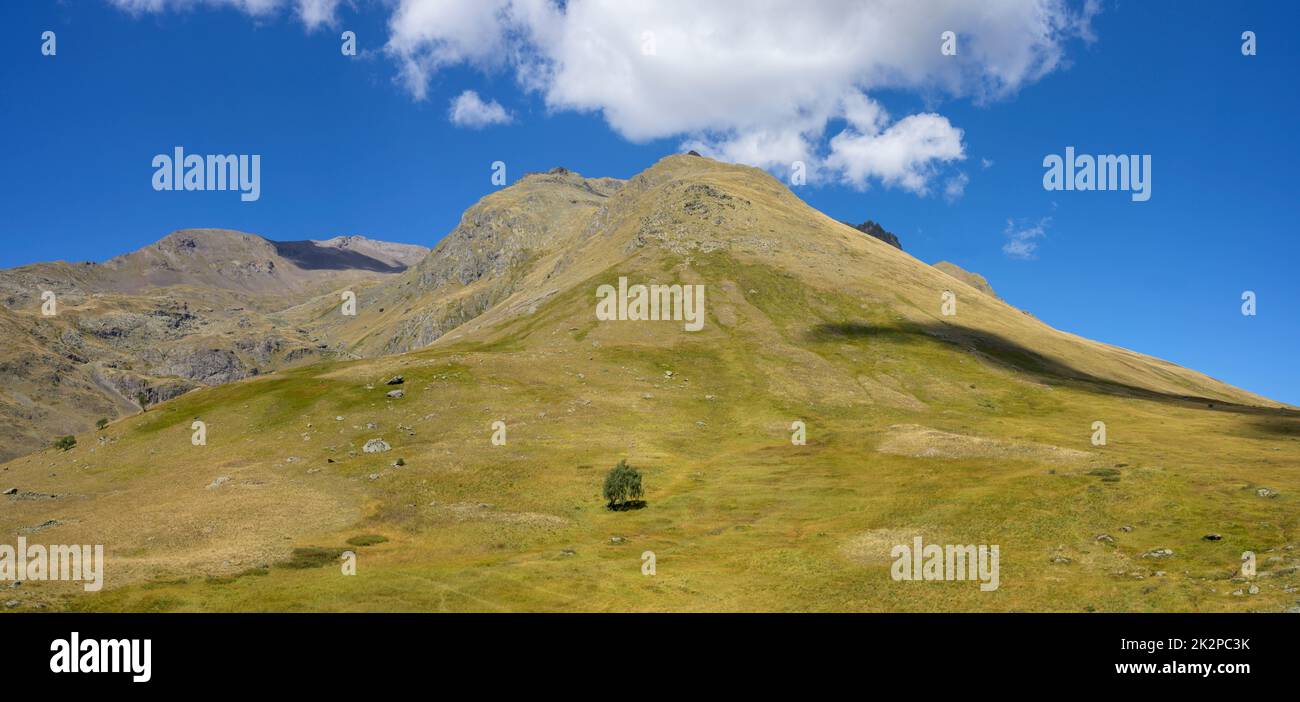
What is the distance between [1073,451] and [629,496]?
50.0 metres

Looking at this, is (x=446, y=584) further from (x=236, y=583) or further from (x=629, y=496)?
(x=629, y=496)

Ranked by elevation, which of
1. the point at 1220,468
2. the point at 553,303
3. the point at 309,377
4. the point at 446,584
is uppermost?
the point at 553,303

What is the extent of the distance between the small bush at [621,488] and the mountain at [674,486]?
1.98 metres

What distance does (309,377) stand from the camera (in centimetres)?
12481

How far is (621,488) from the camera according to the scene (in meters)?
70.1

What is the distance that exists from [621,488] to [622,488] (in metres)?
0.10

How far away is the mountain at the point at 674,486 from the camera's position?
44.0 metres

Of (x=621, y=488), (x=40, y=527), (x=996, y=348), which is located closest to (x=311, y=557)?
(x=40, y=527)

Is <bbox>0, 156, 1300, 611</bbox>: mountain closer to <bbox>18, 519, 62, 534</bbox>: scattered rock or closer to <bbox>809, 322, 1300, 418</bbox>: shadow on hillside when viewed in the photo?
<bbox>18, 519, 62, 534</bbox>: scattered rock

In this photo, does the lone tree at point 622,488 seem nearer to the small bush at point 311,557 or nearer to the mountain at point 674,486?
the mountain at point 674,486

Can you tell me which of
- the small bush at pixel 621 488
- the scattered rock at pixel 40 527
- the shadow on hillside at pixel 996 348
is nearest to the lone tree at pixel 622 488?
the small bush at pixel 621 488
